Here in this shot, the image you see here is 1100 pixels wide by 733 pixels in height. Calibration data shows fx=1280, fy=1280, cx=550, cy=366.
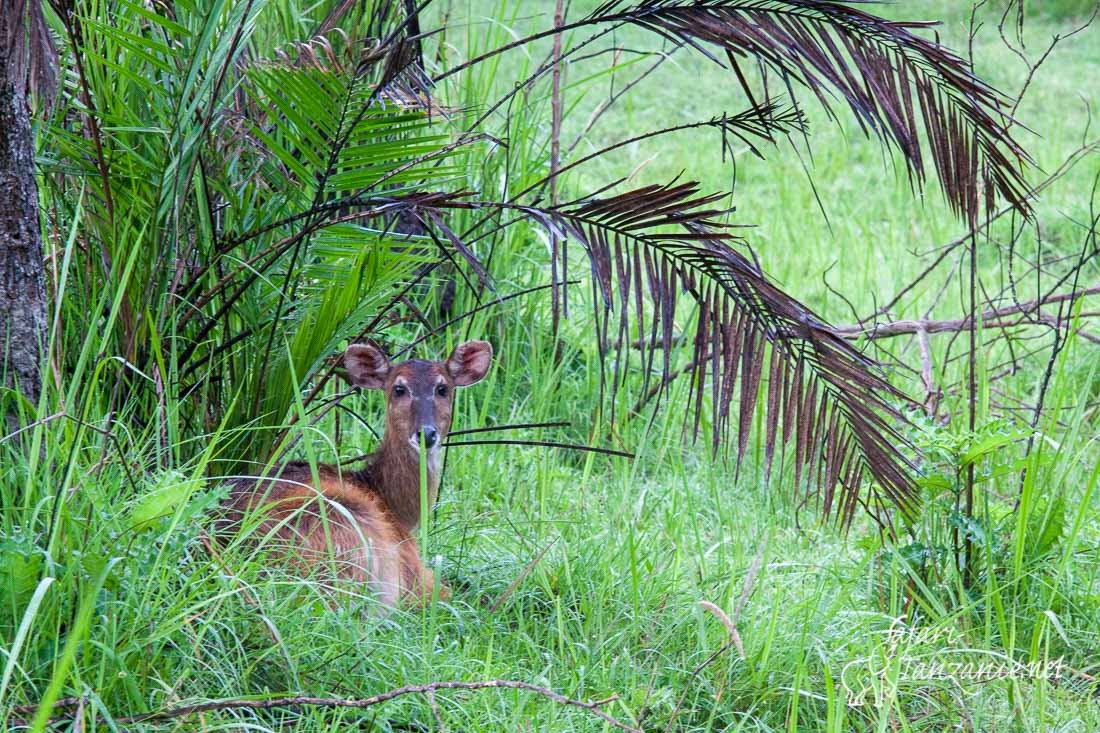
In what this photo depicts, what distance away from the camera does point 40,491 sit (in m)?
2.61

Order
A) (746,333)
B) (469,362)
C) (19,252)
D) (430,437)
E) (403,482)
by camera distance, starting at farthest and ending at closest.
Result: (469,362) < (403,482) < (430,437) < (746,333) < (19,252)

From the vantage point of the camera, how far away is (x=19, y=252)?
2768 mm

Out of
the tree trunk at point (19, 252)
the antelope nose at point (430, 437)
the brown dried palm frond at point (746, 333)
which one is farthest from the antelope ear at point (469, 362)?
the tree trunk at point (19, 252)

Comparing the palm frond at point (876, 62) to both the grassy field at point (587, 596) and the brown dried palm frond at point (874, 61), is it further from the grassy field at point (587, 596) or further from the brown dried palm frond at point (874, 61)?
the grassy field at point (587, 596)

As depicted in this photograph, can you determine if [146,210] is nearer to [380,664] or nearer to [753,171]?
[380,664]

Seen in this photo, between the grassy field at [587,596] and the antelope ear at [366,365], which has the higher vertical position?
the antelope ear at [366,365]

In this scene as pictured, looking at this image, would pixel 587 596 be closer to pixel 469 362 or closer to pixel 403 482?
pixel 403 482

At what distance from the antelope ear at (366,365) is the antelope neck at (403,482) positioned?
0.20m

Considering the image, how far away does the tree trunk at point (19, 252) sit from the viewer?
8.84ft

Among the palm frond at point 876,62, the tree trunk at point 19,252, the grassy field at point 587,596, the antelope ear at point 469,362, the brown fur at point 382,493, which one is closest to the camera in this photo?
the grassy field at point 587,596

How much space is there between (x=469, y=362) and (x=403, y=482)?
448 millimetres

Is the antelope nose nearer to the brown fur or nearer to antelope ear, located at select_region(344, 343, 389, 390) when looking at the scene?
the brown fur

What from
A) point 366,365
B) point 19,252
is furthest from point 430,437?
point 19,252

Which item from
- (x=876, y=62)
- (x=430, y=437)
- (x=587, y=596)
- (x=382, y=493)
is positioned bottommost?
(x=587, y=596)
